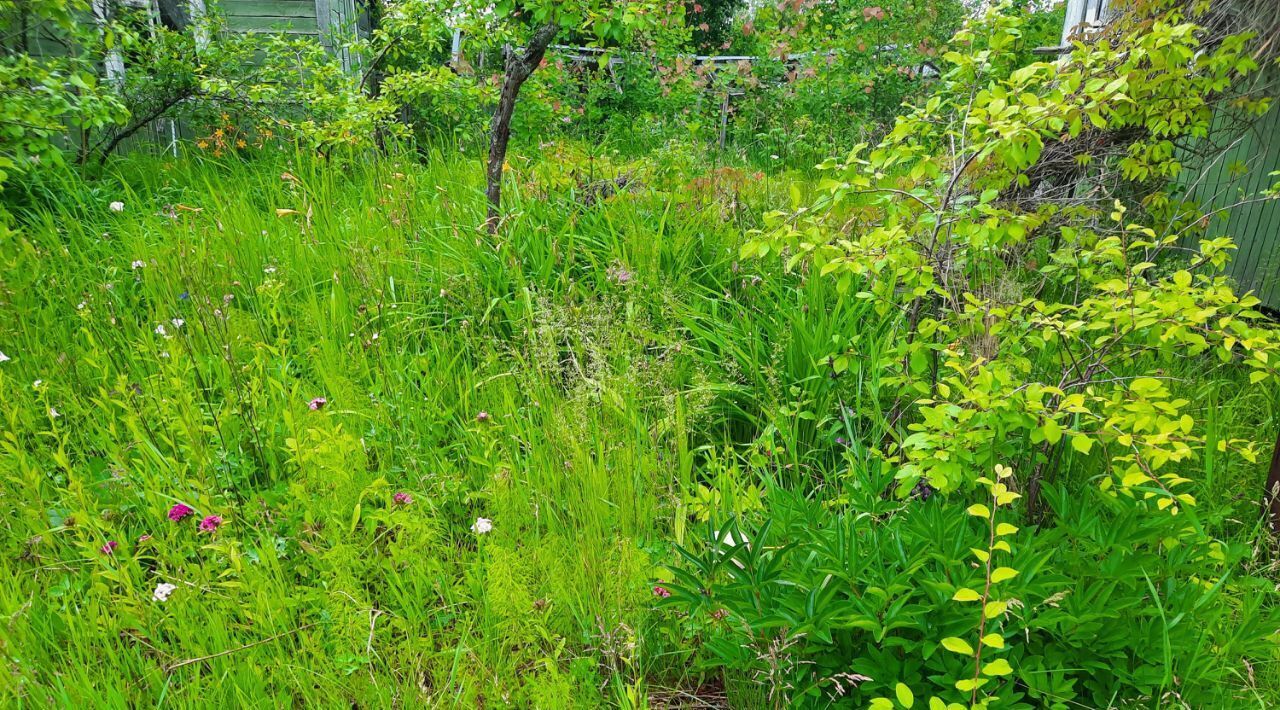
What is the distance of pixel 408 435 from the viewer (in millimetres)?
2318

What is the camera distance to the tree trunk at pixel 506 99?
3.39 meters

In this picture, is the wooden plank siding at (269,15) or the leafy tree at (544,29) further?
the wooden plank siding at (269,15)

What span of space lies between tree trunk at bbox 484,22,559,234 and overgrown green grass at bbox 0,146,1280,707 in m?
0.18

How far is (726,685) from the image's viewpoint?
60.4 inches

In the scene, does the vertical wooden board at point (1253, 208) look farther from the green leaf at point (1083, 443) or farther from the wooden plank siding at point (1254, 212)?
the green leaf at point (1083, 443)

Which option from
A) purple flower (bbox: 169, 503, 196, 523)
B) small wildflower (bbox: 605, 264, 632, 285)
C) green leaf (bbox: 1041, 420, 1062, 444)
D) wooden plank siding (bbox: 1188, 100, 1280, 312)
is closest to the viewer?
green leaf (bbox: 1041, 420, 1062, 444)

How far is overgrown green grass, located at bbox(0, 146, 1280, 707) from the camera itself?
5.15 ft

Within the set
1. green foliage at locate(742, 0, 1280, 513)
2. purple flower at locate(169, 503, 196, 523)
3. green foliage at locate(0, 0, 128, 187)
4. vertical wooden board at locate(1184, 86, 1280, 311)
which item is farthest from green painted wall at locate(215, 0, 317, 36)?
vertical wooden board at locate(1184, 86, 1280, 311)

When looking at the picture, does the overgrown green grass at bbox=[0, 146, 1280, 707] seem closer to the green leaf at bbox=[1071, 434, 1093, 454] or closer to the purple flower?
the purple flower

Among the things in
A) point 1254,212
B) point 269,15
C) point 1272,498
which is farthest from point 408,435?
point 269,15

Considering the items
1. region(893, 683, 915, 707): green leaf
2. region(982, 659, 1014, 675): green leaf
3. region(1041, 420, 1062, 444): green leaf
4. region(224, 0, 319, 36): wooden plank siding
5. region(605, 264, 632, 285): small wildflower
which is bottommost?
region(893, 683, 915, 707): green leaf

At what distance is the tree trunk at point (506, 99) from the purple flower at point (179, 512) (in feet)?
6.18

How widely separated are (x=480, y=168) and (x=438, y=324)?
185cm

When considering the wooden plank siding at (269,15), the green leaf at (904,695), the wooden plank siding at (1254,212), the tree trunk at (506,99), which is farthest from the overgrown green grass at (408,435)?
the wooden plank siding at (269,15)
